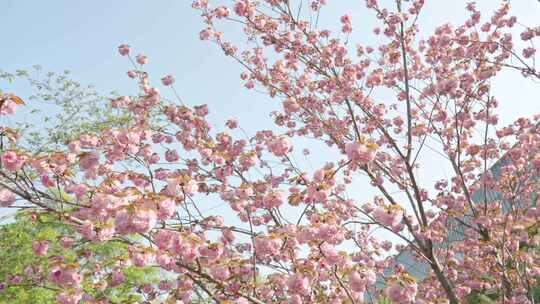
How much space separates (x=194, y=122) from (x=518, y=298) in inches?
179

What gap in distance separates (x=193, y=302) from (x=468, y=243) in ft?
14.0

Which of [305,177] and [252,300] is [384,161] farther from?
[252,300]

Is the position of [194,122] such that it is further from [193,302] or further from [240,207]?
[193,302]

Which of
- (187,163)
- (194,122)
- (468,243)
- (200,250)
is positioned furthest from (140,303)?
(468,243)

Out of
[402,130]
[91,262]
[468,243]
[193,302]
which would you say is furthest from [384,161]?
[91,262]

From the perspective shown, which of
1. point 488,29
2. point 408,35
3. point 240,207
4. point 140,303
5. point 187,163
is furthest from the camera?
point 488,29

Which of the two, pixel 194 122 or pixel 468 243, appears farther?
pixel 468 243

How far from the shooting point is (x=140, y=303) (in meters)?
3.41

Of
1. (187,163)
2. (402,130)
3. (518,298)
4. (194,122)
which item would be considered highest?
(402,130)

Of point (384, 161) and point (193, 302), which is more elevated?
point (384, 161)

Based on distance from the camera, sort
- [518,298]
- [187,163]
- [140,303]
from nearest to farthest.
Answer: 1. [140,303]
2. [518,298]
3. [187,163]

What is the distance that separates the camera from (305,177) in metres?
4.11

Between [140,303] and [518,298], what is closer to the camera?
[140,303]

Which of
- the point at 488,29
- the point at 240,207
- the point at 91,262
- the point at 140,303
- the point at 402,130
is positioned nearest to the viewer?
the point at 140,303
